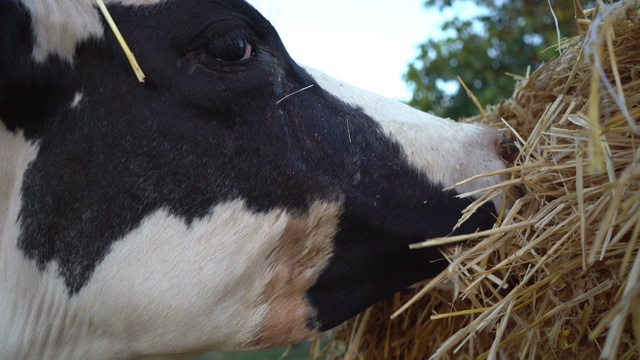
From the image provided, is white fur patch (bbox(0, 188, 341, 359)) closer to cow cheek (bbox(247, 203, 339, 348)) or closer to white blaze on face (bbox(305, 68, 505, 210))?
cow cheek (bbox(247, 203, 339, 348))

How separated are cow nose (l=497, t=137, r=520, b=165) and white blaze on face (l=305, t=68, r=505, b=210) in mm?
13

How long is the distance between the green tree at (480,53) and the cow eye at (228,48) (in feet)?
14.6

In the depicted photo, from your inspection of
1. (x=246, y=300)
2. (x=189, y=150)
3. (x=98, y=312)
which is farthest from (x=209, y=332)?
(x=189, y=150)

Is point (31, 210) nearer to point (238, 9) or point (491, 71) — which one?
point (238, 9)

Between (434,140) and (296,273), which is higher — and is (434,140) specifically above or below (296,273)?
above

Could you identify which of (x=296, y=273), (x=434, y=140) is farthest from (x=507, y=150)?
(x=296, y=273)

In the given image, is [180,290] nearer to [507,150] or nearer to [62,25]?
[62,25]

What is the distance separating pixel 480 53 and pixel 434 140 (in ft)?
15.1

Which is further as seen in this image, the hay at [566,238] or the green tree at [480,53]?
the green tree at [480,53]

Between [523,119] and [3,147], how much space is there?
5.27 feet

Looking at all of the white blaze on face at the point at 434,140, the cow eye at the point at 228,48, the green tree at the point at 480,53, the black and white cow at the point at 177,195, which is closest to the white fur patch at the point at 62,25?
the black and white cow at the point at 177,195

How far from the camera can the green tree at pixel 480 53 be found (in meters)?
5.98

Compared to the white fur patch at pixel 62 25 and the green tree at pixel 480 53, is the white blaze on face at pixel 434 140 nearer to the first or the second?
the white fur patch at pixel 62 25

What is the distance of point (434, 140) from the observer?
184cm
